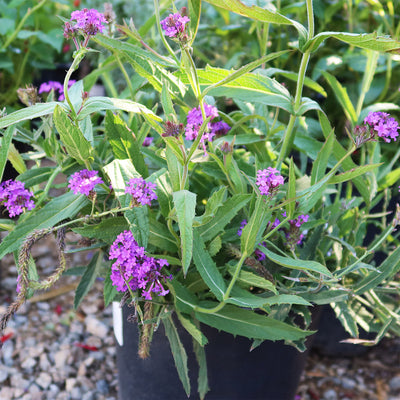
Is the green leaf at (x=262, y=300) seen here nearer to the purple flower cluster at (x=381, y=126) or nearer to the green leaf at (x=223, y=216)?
the green leaf at (x=223, y=216)

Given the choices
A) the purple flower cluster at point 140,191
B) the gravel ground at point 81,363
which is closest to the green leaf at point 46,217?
the purple flower cluster at point 140,191

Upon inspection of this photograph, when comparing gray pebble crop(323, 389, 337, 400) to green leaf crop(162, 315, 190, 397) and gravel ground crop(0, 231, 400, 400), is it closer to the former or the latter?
gravel ground crop(0, 231, 400, 400)

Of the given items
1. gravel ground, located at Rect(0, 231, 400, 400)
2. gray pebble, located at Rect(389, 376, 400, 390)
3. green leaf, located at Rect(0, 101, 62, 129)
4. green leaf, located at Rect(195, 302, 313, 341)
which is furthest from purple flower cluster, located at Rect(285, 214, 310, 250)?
gray pebble, located at Rect(389, 376, 400, 390)

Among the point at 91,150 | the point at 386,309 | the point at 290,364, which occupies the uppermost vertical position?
the point at 91,150

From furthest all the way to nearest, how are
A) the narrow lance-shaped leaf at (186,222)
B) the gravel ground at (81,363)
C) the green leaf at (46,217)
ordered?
the gravel ground at (81,363) → the green leaf at (46,217) → the narrow lance-shaped leaf at (186,222)

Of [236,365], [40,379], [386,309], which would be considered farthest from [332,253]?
[40,379]

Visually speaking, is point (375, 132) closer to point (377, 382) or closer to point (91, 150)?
point (91, 150)

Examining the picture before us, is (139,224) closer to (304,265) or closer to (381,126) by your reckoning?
(304,265)
